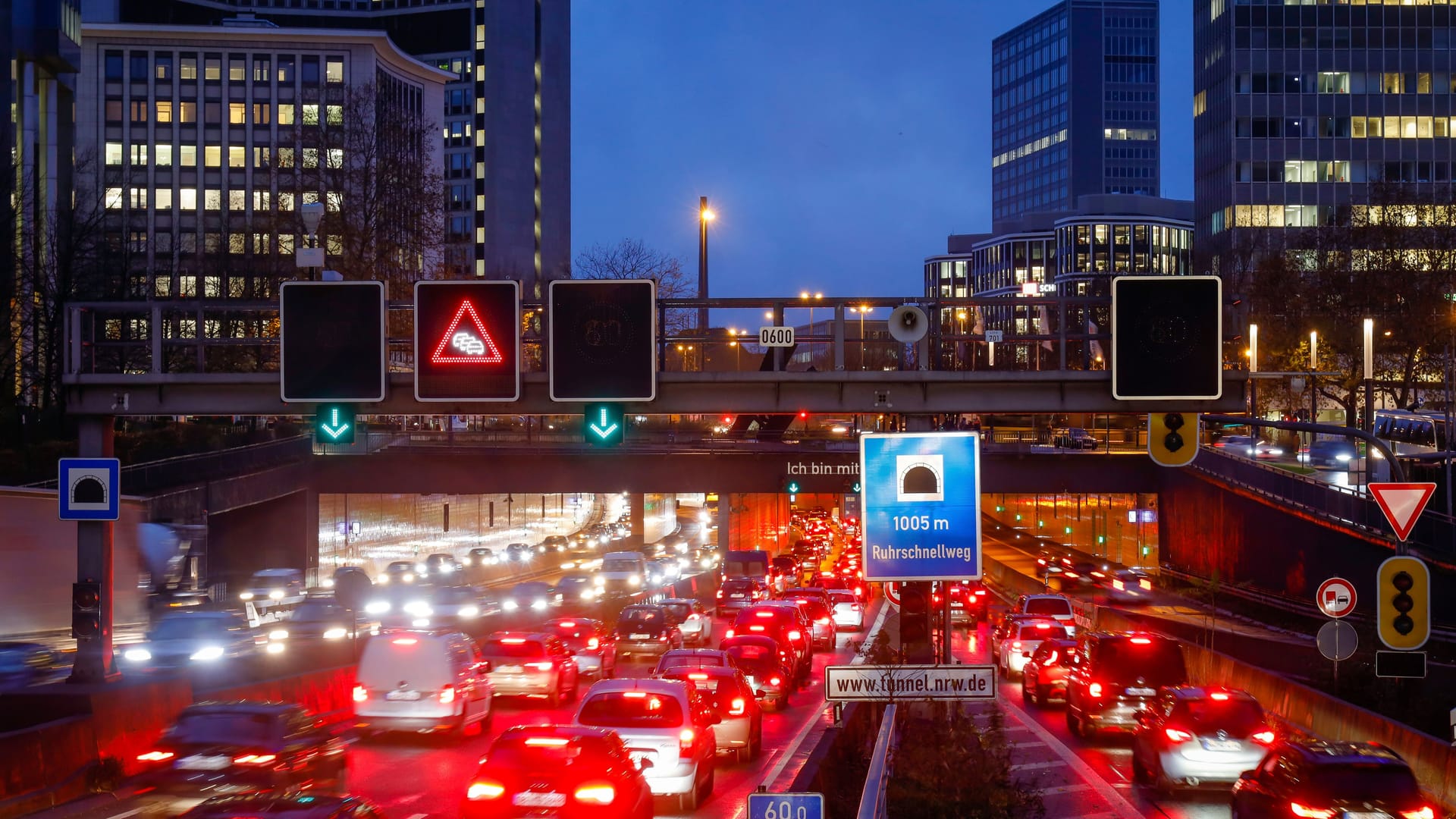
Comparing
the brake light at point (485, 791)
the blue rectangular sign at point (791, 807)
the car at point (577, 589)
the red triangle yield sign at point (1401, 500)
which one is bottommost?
the car at point (577, 589)

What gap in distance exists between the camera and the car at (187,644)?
29.8 meters

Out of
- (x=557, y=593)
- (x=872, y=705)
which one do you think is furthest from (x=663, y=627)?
(x=872, y=705)

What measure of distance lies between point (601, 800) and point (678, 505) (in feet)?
410

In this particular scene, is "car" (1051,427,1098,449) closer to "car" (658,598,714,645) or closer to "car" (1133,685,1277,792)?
"car" (658,598,714,645)

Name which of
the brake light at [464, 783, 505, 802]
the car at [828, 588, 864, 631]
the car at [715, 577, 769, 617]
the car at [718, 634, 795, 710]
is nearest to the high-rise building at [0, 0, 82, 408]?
the car at [715, 577, 769, 617]

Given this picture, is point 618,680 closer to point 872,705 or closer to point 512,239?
point 872,705

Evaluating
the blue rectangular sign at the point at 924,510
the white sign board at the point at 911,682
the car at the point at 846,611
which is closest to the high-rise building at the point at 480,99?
the car at the point at 846,611

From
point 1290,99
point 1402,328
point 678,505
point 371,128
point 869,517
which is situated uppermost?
point 1290,99

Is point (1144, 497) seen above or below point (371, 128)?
below

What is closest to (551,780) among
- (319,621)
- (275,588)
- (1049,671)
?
(1049,671)

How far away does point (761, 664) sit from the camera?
89.7ft

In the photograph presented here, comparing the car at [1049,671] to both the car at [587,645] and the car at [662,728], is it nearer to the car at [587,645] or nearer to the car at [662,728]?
the car at [587,645]

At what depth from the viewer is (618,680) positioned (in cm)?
1867

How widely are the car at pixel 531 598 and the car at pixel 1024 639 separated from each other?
1629cm
